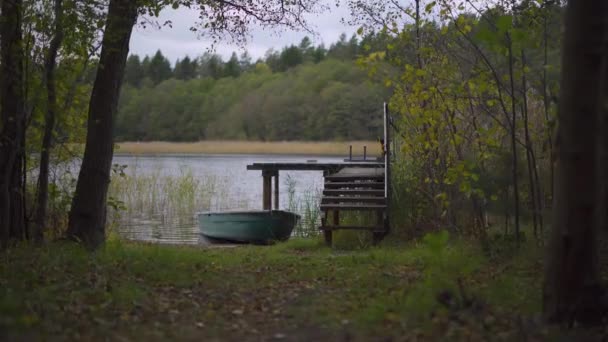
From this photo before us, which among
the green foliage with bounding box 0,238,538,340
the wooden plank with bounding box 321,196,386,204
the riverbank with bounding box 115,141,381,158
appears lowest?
the green foliage with bounding box 0,238,538,340

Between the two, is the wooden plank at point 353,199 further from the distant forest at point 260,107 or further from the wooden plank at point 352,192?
the distant forest at point 260,107

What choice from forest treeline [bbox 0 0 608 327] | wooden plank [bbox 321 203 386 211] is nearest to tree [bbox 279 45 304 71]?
forest treeline [bbox 0 0 608 327]

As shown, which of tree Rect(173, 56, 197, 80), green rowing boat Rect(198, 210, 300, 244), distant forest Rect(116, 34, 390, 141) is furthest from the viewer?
tree Rect(173, 56, 197, 80)

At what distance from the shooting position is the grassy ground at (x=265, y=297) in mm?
5418

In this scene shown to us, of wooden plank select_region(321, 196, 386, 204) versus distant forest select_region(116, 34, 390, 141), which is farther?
distant forest select_region(116, 34, 390, 141)

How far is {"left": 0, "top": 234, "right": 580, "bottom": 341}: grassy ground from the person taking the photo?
5.42 meters

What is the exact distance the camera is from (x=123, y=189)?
22953 millimetres

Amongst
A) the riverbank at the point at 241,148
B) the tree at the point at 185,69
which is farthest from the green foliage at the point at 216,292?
the tree at the point at 185,69

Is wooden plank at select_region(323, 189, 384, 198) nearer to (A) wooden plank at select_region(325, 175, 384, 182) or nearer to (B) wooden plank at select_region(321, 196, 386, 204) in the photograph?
(B) wooden plank at select_region(321, 196, 386, 204)

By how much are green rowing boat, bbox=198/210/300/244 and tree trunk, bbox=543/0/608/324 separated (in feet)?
36.1

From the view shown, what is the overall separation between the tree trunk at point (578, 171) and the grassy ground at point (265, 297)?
1.31 ft

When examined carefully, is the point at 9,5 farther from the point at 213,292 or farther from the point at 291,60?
the point at 291,60

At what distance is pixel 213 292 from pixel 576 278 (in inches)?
131

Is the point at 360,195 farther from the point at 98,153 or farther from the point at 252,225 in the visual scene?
the point at 98,153
